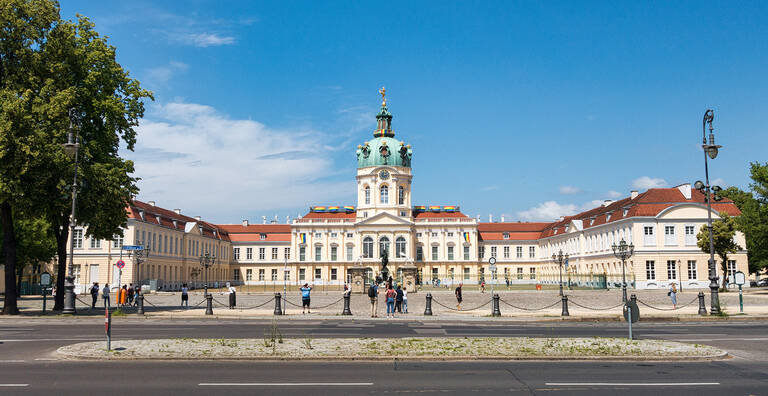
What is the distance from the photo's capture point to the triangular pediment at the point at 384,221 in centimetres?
10525

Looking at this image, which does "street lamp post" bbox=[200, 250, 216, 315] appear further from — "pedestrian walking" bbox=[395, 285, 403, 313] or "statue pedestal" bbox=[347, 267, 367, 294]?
"statue pedestal" bbox=[347, 267, 367, 294]

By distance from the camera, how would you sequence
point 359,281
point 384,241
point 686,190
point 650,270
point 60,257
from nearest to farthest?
point 60,257, point 359,281, point 650,270, point 686,190, point 384,241

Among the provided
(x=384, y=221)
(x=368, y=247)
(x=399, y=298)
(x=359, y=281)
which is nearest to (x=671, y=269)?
(x=359, y=281)

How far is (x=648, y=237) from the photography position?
232ft

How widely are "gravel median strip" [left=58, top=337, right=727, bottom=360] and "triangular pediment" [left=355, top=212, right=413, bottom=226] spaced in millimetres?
87547

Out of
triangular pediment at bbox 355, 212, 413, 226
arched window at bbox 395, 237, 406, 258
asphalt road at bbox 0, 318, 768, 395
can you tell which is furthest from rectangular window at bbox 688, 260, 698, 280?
asphalt road at bbox 0, 318, 768, 395

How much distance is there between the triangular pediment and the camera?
105250mm

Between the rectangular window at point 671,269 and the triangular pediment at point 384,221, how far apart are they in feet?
147

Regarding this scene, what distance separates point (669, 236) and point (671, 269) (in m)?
3.73

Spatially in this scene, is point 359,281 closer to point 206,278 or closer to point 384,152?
point 206,278

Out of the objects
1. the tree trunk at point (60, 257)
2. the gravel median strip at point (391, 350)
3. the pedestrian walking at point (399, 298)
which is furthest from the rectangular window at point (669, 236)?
the tree trunk at point (60, 257)
